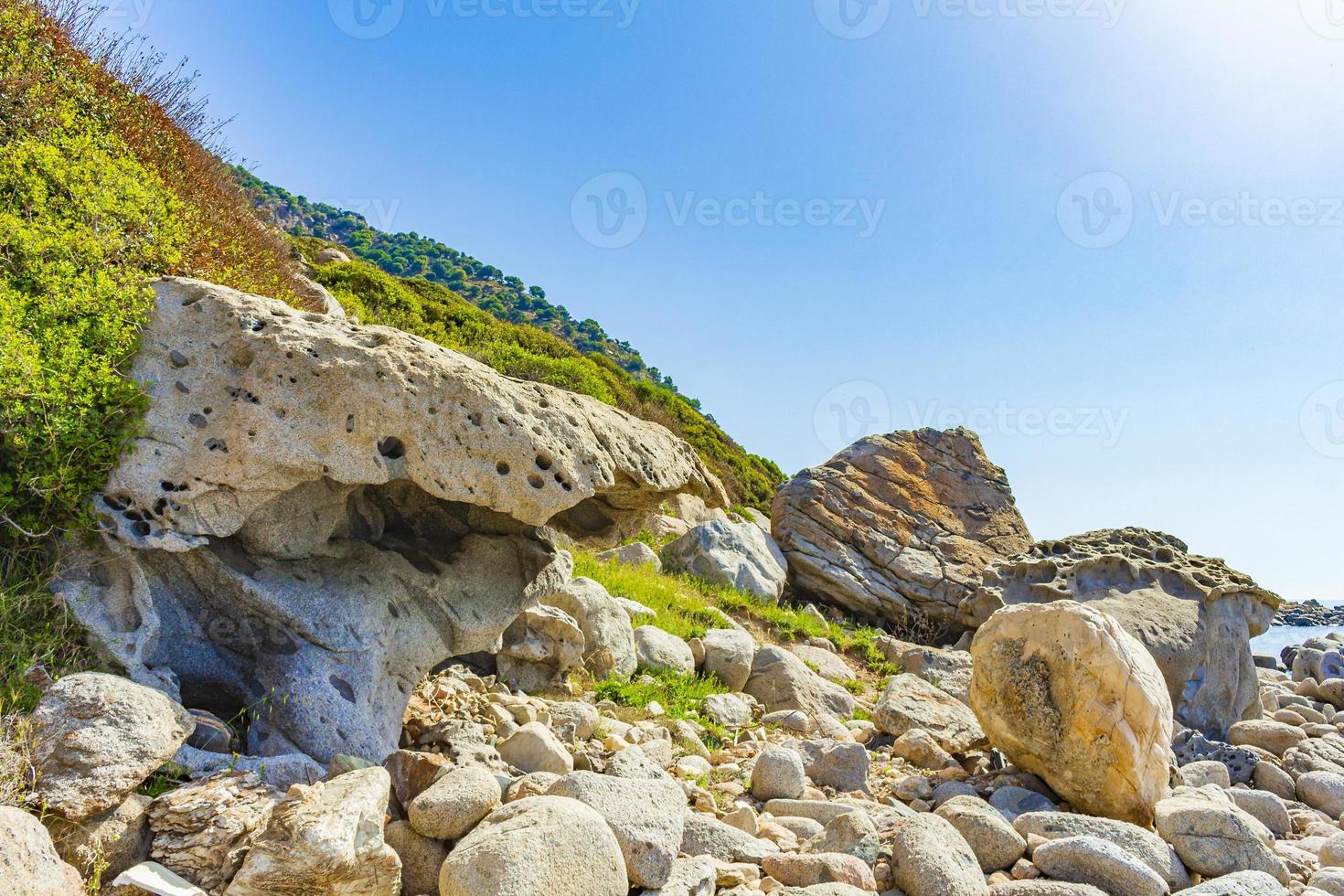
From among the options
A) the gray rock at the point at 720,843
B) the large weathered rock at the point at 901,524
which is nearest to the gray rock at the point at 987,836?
the gray rock at the point at 720,843

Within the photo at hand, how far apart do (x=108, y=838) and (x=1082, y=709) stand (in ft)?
18.8

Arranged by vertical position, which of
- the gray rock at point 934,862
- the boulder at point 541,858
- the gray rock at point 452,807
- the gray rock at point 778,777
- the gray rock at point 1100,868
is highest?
the gray rock at point 1100,868

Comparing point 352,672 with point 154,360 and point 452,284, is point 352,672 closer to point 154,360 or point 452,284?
point 154,360

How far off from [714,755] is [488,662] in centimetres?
201

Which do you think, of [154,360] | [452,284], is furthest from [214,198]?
[452,284]

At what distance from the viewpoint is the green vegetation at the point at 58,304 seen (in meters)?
4.24

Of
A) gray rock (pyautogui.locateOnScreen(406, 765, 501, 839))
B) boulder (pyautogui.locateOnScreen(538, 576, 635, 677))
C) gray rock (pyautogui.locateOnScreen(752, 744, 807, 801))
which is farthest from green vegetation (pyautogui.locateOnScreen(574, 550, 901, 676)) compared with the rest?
gray rock (pyautogui.locateOnScreen(406, 765, 501, 839))

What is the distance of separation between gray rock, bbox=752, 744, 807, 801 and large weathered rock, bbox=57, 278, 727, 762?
Result: 2253 mm

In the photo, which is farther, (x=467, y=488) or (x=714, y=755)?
(x=714, y=755)

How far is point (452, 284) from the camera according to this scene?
49.3 meters

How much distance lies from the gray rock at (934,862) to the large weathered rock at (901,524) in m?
8.88

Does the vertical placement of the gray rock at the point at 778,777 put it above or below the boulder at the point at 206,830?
above

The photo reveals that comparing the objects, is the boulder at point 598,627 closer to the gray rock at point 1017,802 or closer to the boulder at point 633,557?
the gray rock at point 1017,802

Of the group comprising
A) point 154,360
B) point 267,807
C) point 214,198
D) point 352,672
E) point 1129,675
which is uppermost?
point 214,198
